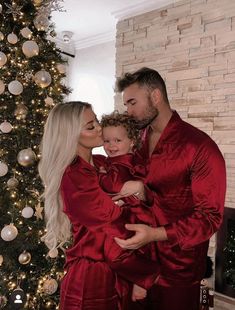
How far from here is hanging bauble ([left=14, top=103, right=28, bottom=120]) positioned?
7.62 feet

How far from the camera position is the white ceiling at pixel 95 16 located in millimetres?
3838

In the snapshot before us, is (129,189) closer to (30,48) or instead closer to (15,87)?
(15,87)

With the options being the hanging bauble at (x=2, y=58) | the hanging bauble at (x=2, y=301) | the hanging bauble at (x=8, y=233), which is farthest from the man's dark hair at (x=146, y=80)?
the hanging bauble at (x=2, y=301)

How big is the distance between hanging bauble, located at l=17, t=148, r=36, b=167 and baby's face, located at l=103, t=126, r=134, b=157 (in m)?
0.66

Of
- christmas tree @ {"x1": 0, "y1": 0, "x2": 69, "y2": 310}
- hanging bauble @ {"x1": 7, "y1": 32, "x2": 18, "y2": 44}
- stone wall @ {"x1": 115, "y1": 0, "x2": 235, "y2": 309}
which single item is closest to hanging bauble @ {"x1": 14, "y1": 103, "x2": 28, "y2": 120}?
christmas tree @ {"x1": 0, "y1": 0, "x2": 69, "y2": 310}

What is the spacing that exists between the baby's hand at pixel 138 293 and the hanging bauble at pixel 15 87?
134 centimetres

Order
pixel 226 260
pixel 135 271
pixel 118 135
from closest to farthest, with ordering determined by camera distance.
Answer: pixel 135 271 → pixel 118 135 → pixel 226 260

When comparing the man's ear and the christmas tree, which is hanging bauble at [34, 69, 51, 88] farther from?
the man's ear

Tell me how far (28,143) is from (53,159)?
994mm

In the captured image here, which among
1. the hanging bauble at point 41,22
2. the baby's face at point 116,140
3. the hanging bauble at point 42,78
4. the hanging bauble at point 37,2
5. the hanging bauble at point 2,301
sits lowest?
the hanging bauble at point 2,301

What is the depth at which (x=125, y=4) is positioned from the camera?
12.7 ft

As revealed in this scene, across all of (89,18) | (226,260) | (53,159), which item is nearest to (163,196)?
(53,159)

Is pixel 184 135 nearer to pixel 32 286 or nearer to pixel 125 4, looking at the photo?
pixel 32 286

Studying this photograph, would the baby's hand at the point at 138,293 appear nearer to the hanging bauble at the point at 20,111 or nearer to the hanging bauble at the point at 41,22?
the hanging bauble at the point at 20,111
